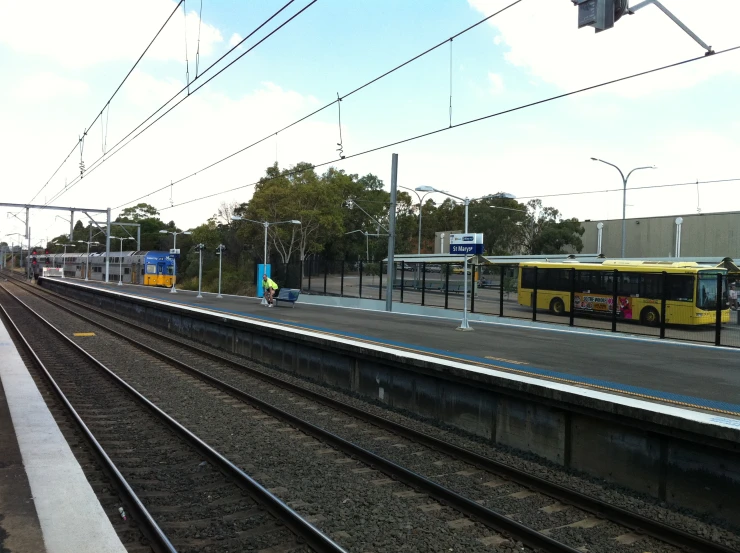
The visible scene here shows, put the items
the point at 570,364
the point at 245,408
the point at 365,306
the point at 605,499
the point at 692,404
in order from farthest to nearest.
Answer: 1. the point at 365,306
2. the point at 570,364
3. the point at 245,408
4. the point at 692,404
5. the point at 605,499

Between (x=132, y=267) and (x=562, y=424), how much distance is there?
60.9 metres

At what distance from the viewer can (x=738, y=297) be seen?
77.2 ft

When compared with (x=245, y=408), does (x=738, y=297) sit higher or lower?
higher

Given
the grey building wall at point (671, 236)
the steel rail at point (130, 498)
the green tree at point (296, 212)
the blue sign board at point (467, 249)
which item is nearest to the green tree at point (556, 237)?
the grey building wall at point (671, 236)

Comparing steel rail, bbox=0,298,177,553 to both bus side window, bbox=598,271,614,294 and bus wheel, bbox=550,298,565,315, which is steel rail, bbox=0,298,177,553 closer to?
bus side window, bbox=598,271,614,294

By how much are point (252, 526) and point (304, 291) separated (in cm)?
3137

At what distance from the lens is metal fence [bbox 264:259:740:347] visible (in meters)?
19.8

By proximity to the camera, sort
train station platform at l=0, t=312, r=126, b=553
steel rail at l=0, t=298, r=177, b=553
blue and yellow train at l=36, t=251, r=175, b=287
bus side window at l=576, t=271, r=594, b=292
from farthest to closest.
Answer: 1. blue and yellow train at l=36, t=251, r=175, b=287
2. bus side window at l=576, t=271, r=594, b=292
3. steel rail at l=0, t=298, r=177, b=553
4. train station platform at l=0, t=312, r=126, b=553

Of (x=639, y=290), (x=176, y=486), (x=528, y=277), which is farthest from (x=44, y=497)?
(x=528, y=277)

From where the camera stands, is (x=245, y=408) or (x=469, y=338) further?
(x=469, y=338)

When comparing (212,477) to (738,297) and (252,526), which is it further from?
(738,297)

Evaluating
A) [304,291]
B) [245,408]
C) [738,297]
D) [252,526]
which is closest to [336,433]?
[245,408]

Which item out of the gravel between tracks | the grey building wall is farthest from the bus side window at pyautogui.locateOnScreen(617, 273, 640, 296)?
the grey building wall

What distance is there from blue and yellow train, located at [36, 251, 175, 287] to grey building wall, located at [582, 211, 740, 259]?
4253cm
